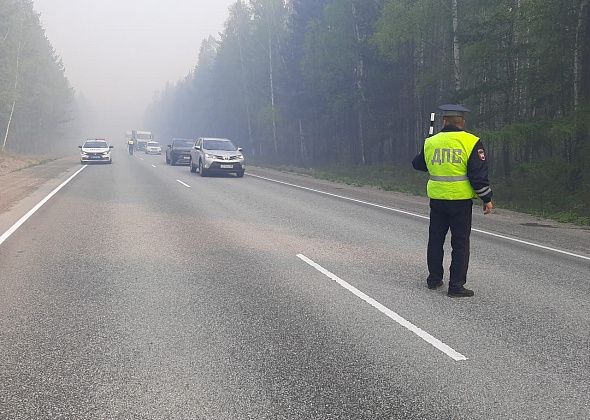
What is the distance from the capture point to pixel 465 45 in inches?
753

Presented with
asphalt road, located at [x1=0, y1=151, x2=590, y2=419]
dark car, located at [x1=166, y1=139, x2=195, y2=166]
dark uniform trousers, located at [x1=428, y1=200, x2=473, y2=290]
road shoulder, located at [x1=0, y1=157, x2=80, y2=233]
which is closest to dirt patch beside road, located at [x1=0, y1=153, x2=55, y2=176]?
road shoulder, located at [x1=0, y1=157, x2=80, y2=233]

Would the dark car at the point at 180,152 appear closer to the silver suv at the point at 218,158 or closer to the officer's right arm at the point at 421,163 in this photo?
the silver suv at the point at 218,158

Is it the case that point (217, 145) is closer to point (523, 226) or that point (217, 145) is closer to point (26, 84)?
point (523, 226)

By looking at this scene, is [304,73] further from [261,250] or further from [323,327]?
[323,327]

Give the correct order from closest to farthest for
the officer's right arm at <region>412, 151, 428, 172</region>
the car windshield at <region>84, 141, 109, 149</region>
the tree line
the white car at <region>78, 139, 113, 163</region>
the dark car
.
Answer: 1. the officer's right arm at <region>412, 151, 428, 172</region>
2. the white car at <region>78, 139, 113, 163</region>
3. the car windshield at <region>84, 141, 109, 149</region>
4. the dark car
5. the tree line

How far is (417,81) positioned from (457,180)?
23594mm

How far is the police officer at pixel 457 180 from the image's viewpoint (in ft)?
18.3

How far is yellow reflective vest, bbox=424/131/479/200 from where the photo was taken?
18.3 feet

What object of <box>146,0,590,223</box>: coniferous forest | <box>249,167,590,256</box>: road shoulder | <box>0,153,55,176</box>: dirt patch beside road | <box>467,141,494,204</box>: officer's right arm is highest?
<box>146,0,590,223</box>: coniferous forest

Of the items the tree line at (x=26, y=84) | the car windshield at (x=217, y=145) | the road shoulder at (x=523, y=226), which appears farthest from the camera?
the tree line at (x=26, y=84)

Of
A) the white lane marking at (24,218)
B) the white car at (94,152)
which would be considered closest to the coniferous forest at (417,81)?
the white lane marking at (24,218)

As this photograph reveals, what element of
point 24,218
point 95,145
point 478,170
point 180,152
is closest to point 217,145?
point 180,152

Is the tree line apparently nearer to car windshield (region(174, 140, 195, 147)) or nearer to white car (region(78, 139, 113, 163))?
white car (region(78, 139, 113, 163))

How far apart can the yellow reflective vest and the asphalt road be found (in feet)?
3.83
